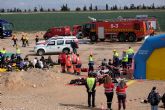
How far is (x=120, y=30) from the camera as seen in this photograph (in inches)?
1945

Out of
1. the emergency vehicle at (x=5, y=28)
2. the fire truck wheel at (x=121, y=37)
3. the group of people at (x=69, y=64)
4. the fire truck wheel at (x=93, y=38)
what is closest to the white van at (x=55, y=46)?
the group of people at (x=69, y=64)

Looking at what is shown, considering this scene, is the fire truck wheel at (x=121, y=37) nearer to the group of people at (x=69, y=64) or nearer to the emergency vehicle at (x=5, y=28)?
the emergency vehicle at (x=5, y=28)

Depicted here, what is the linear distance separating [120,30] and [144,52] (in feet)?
85.8

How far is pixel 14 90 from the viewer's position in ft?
79.8

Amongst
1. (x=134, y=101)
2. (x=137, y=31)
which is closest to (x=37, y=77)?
(x=134, y=101)

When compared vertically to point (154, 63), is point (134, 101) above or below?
below

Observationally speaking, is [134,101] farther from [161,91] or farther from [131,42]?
[131,42]

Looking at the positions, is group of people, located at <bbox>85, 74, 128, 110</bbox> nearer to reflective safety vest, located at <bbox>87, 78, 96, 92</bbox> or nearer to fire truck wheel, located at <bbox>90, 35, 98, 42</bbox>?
reflective safety vest, located at <bbox>87, 78, 96, 92</bbox>

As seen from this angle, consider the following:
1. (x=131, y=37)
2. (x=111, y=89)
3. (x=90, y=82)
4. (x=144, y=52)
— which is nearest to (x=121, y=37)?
(x=131, y=37)

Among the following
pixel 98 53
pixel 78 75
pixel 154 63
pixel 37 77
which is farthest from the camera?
pixel 98 53

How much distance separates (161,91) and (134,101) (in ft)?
8.36

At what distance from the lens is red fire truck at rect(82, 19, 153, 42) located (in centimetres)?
4862

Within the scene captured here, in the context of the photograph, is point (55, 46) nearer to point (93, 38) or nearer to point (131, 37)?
point (131, 37)

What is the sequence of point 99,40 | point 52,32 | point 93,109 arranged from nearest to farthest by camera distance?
1. point 93,109
2. point 99,40
3. point 52,32
